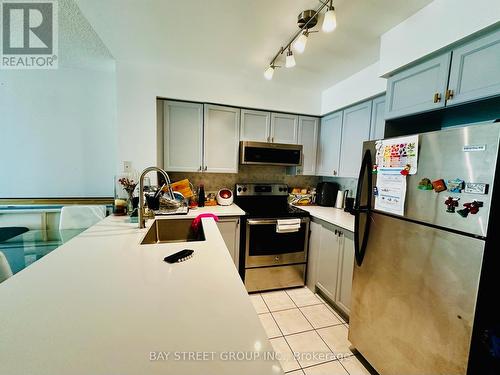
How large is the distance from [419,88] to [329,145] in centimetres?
130

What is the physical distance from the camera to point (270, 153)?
104 inches

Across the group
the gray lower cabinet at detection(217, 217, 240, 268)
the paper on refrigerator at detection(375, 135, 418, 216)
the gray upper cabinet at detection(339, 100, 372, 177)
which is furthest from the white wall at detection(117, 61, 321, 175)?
the paper on refrigerator at detection(375, 135, 418, 216)

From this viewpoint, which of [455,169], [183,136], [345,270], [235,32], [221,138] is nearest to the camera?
[455,169]

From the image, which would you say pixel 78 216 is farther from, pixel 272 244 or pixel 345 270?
→ pixel 345 270

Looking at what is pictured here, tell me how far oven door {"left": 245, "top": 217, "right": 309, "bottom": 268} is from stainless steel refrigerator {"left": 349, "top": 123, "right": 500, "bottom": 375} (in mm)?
963

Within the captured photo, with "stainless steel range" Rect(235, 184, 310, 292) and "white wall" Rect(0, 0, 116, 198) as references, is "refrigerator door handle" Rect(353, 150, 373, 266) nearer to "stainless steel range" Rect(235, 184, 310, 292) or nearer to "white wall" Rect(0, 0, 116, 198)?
"stainless steel range" Rect(235, 184, 310, 292)

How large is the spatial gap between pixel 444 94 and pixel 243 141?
1816 mm

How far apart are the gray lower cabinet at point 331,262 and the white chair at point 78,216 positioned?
2342mm

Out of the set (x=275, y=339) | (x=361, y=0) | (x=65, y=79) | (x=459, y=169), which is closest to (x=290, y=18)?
(x=361, y=0)

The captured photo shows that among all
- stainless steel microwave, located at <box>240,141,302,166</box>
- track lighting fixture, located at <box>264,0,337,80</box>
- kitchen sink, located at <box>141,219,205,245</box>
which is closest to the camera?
track lighting fixture, located at <box>264,0,337,80</box>

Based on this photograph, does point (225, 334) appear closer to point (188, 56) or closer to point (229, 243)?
point (229, 243)

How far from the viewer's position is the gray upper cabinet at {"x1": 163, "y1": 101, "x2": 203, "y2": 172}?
2.39 metres

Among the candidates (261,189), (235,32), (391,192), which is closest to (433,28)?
(391,192)

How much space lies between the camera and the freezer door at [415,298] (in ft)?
3.22
